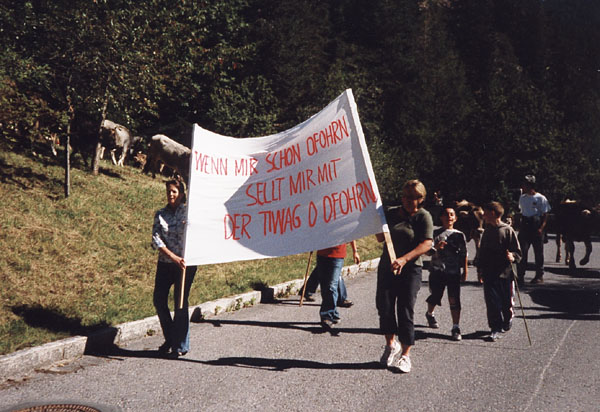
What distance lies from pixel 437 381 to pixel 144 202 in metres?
10.3

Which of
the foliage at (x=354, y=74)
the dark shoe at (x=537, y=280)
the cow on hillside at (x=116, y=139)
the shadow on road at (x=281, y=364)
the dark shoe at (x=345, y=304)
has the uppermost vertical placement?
the foliage at (x=354, y=74)

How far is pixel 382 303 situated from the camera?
564cm

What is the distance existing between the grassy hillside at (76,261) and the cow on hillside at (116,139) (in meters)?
3.87

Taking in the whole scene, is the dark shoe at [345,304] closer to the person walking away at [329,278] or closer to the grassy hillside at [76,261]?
the person walking away at [329,278]

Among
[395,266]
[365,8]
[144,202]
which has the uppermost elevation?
[365,8]

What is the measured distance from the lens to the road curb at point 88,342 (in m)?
5.24

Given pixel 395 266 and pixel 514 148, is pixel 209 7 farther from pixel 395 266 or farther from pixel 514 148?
pixel 395 266

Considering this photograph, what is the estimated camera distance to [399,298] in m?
5.60

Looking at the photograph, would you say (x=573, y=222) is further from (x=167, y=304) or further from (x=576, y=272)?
(x=167, y=304)

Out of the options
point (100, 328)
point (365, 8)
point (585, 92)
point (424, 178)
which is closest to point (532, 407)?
point (100, 328)

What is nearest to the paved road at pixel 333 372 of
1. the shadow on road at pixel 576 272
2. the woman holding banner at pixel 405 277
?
the woman holding banner at pixel 405 277

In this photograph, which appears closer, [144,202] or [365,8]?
[144,202]

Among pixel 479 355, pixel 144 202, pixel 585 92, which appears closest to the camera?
pixel 479 355

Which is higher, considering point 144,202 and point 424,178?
point 424,178
